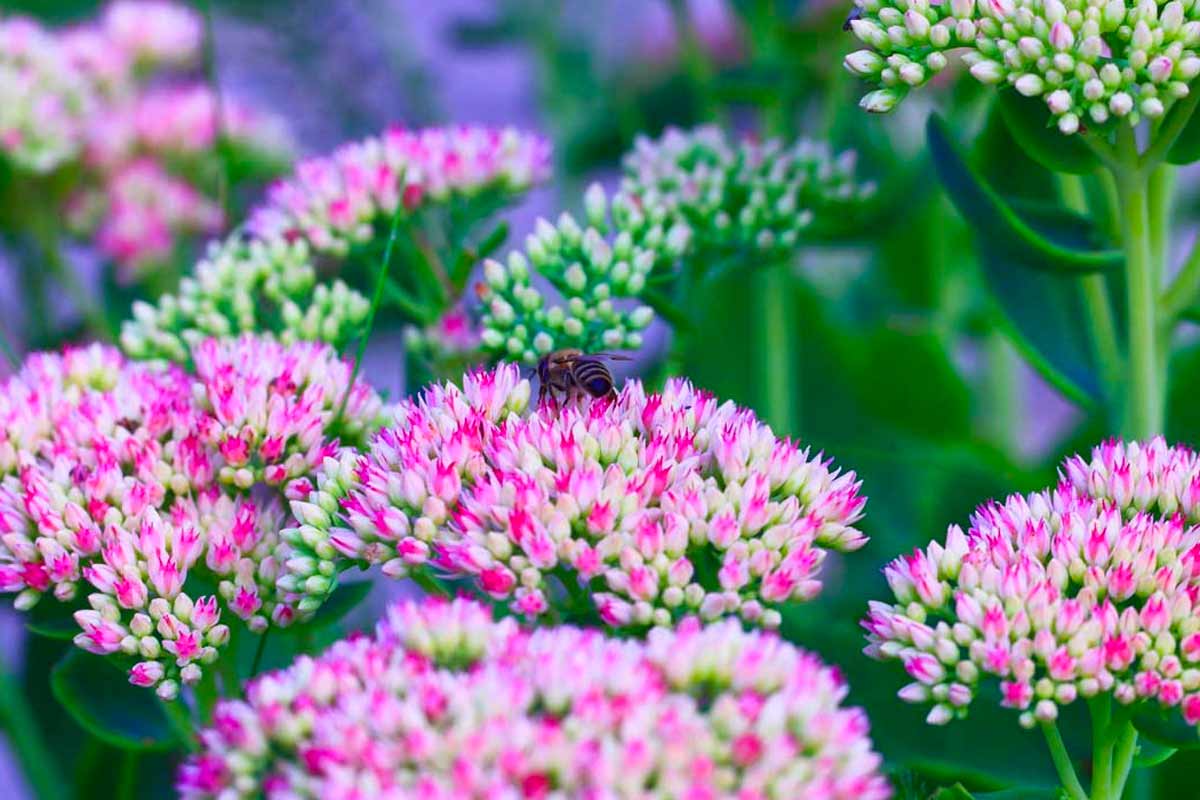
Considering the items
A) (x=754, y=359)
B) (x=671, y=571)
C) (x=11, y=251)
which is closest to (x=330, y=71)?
(x=11, y=251)

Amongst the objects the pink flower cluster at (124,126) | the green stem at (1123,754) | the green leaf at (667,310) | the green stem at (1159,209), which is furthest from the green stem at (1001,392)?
the green stem at (1123,754)

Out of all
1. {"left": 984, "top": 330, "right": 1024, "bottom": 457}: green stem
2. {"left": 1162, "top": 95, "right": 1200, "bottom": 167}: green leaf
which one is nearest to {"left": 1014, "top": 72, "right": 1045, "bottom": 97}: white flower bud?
{"left": 1162, "top": 95, "right": 1200, "bottom": 167}: green leaf

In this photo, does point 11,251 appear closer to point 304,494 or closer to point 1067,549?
point 304,494

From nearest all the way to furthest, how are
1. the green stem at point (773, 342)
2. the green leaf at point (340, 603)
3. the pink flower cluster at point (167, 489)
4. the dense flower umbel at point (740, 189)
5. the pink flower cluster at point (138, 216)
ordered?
the pink flower cluster at point (167, 489) → the green leaf at point (340, 603) → the dense flower umbel at point (740, 189) → the green stem at point (773, 342) → the pink flower cluster at point (138, 216)

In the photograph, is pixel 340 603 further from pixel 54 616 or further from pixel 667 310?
pixel 667 310

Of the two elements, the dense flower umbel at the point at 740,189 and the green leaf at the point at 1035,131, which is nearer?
the green leaf at the point at 1035,131

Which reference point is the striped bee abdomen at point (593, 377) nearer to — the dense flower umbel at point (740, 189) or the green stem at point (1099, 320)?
the dense flower umbel at point (740, 189)

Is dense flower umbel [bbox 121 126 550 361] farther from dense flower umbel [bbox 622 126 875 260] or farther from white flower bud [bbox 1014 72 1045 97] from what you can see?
white flower bud [bbox 1014 72 1045 97]
